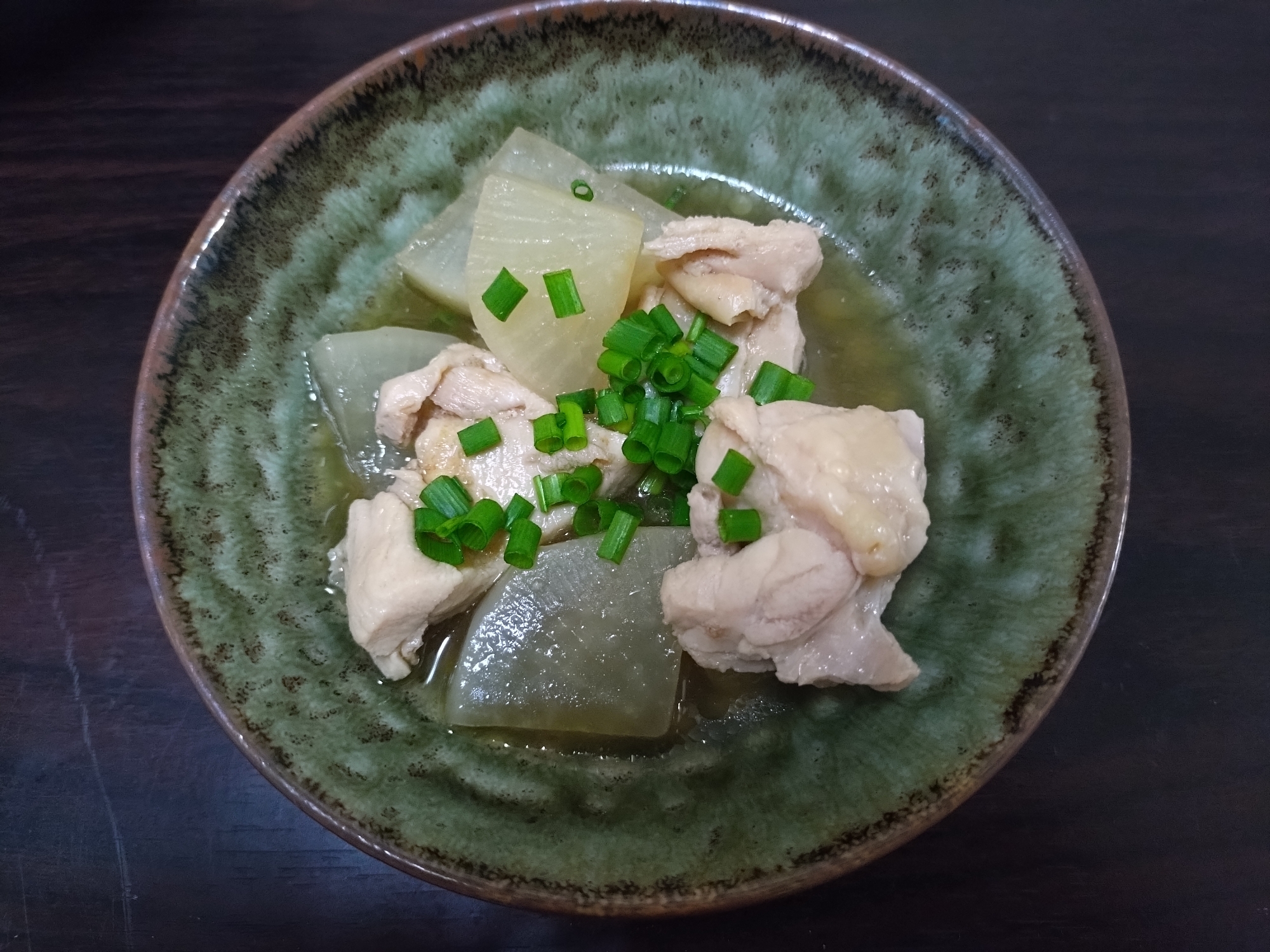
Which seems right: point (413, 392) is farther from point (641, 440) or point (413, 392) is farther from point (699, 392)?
point (699, 392)

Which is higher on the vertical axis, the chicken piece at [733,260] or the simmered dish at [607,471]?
the chicken piece at [733,260]

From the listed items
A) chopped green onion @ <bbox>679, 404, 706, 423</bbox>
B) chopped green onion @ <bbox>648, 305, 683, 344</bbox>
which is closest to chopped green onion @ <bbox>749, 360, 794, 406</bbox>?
chopped green onion @ <bbox>679, 404, 706, 423</bbox>

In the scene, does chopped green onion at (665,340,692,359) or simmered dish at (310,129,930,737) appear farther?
chopped green onion at (665,340,692,359)

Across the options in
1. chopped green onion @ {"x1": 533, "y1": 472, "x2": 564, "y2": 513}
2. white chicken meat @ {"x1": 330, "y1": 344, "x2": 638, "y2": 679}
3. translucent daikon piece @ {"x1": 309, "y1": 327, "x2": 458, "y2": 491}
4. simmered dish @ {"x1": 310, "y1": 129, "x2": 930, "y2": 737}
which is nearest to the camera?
simmered dish @ {"x1": 310, "y1": 129, "x2": 930, "y2": 737}

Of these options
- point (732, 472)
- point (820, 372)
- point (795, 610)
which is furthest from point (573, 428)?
point (820, 372)

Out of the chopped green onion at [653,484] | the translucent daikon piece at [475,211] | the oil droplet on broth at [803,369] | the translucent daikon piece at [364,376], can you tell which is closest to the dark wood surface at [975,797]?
the oil droplet on broth at [803,369]

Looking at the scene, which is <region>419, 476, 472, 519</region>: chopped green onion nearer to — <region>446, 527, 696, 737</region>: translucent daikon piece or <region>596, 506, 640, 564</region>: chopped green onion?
<region>446, 527, 696, 737</region>: translucent daikon piece

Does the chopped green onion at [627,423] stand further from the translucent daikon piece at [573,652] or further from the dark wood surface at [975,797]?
the dark wood surface at [975,797]
